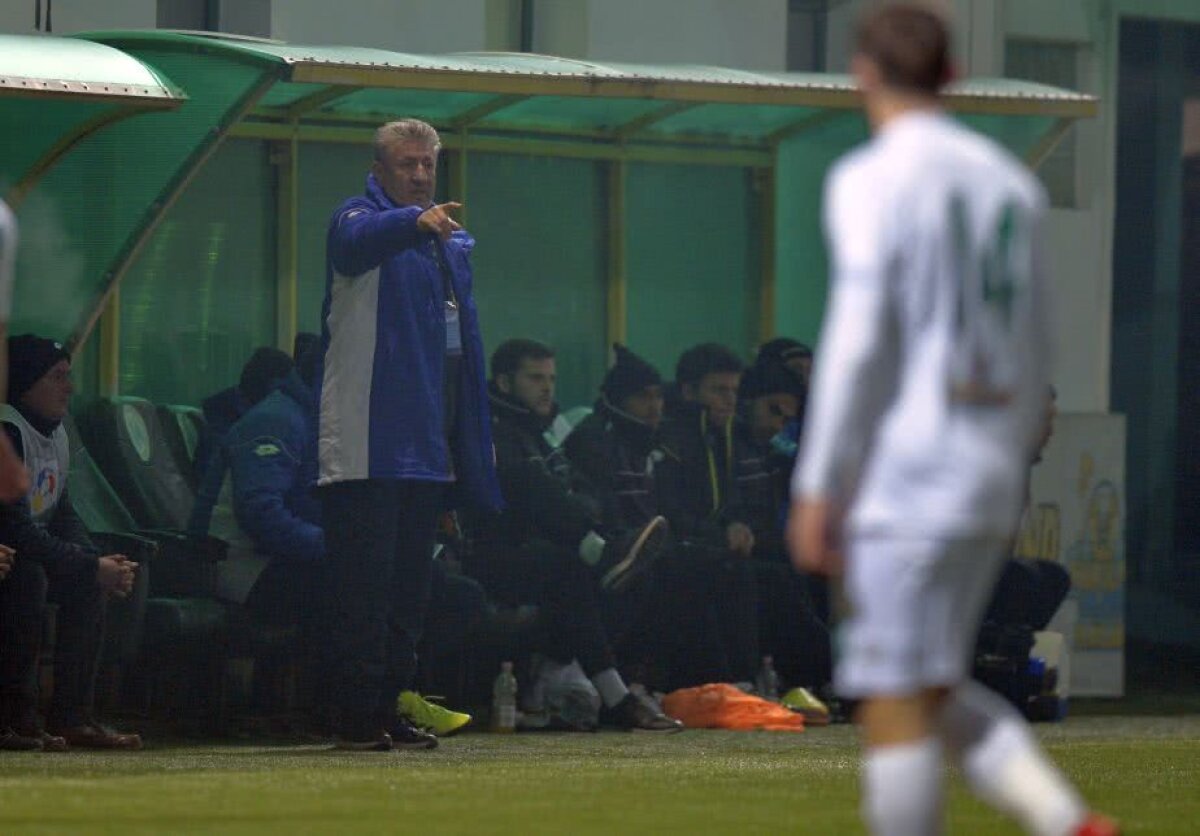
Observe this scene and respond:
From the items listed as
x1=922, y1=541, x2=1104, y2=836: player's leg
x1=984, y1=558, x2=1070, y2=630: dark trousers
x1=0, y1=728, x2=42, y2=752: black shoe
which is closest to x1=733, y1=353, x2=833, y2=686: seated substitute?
x1=984, y1=558, x2=1070, y2=630: dark trousers

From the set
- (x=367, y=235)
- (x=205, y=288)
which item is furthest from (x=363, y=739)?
(x=205, y=288)

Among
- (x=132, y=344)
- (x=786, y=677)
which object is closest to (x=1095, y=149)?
(x=786, y=677)

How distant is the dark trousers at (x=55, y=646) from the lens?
1047 centimetres

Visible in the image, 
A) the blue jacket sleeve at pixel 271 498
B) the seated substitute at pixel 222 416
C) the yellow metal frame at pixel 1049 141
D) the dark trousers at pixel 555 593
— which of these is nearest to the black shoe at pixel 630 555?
the dark trousers at pixel 555 593

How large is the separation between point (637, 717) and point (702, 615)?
86 centimetres

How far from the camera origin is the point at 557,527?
40.2 ft

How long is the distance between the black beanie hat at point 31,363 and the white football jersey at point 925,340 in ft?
20.2

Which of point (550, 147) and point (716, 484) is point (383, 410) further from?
point (550, 147)

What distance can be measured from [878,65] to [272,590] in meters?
6.75

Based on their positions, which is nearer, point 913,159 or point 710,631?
point 913,159

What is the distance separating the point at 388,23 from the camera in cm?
1435

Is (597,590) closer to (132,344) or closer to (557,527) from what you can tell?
(557,527)

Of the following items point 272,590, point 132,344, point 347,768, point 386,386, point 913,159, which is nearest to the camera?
point 913,159

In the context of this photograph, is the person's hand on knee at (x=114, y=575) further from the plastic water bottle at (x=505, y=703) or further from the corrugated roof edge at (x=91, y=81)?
the plastic water bottle at (x=505, y=703)
